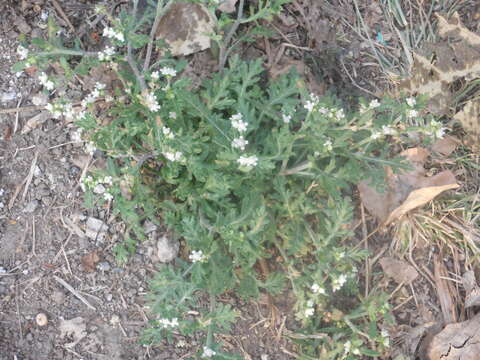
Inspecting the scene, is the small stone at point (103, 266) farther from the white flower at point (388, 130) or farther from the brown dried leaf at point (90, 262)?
the white flower at point (388, 130)

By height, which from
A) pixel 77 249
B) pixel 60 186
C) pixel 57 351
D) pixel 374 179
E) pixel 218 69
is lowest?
pixel 57 351

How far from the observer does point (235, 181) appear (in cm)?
292

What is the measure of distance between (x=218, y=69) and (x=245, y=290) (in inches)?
58.4

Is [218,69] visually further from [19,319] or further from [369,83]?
[19,319]

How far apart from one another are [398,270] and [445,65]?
1605mm

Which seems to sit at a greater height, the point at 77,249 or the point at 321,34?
the point at 321,34

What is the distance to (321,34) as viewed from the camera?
12.4ft

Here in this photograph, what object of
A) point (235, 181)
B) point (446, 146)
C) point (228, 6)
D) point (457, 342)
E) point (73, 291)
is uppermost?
point (228, 6)

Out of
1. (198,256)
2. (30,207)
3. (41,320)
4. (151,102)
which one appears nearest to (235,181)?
(198,256)

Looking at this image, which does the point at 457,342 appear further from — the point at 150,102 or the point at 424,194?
the point at 150,102

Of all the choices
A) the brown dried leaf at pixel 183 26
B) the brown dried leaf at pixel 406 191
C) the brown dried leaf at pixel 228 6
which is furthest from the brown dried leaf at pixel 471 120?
the brown dried leaf at pixel 183 26

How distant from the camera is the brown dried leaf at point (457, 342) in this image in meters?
3.60

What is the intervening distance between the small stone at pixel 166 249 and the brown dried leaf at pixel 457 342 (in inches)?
75.9

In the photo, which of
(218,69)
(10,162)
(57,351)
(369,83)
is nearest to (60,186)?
(10,162)
